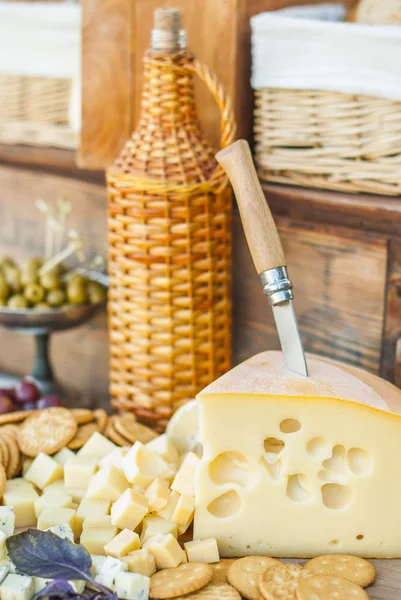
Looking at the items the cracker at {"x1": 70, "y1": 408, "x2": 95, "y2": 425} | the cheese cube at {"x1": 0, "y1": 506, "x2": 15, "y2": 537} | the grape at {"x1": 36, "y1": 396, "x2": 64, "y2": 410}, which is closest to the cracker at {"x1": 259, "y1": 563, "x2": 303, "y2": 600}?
the cheese cube at {"x1": 0, "y1": 506, "x2": 15, "y2": 537}

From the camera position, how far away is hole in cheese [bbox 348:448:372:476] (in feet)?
3.46

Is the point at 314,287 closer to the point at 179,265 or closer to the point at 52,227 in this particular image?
the point at 179,265

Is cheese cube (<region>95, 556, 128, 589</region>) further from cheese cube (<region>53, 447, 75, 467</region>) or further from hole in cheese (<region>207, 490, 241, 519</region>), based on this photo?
cheese cube (<region>53, 447, 75, 467</region>)

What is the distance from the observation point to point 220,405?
104 cm

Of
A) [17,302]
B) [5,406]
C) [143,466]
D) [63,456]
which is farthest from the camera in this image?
[17,302]

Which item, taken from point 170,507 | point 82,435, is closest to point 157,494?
point 170,507

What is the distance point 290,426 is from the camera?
1088mm

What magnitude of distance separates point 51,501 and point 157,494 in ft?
0.53

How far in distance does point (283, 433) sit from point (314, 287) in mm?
391

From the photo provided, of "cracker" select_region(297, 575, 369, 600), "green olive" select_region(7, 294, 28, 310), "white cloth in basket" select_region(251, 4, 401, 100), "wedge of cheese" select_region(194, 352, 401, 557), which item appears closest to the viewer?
"cracker" select_region(297, 575, 369, 600)

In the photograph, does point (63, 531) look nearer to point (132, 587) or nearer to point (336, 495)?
point (132, 587)

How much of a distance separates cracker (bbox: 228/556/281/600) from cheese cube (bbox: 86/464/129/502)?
0.21m

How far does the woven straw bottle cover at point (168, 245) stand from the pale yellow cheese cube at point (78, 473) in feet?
0.74

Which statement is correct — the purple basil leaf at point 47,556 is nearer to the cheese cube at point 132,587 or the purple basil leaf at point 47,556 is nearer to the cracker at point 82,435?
the cheese cube at point 132,587
